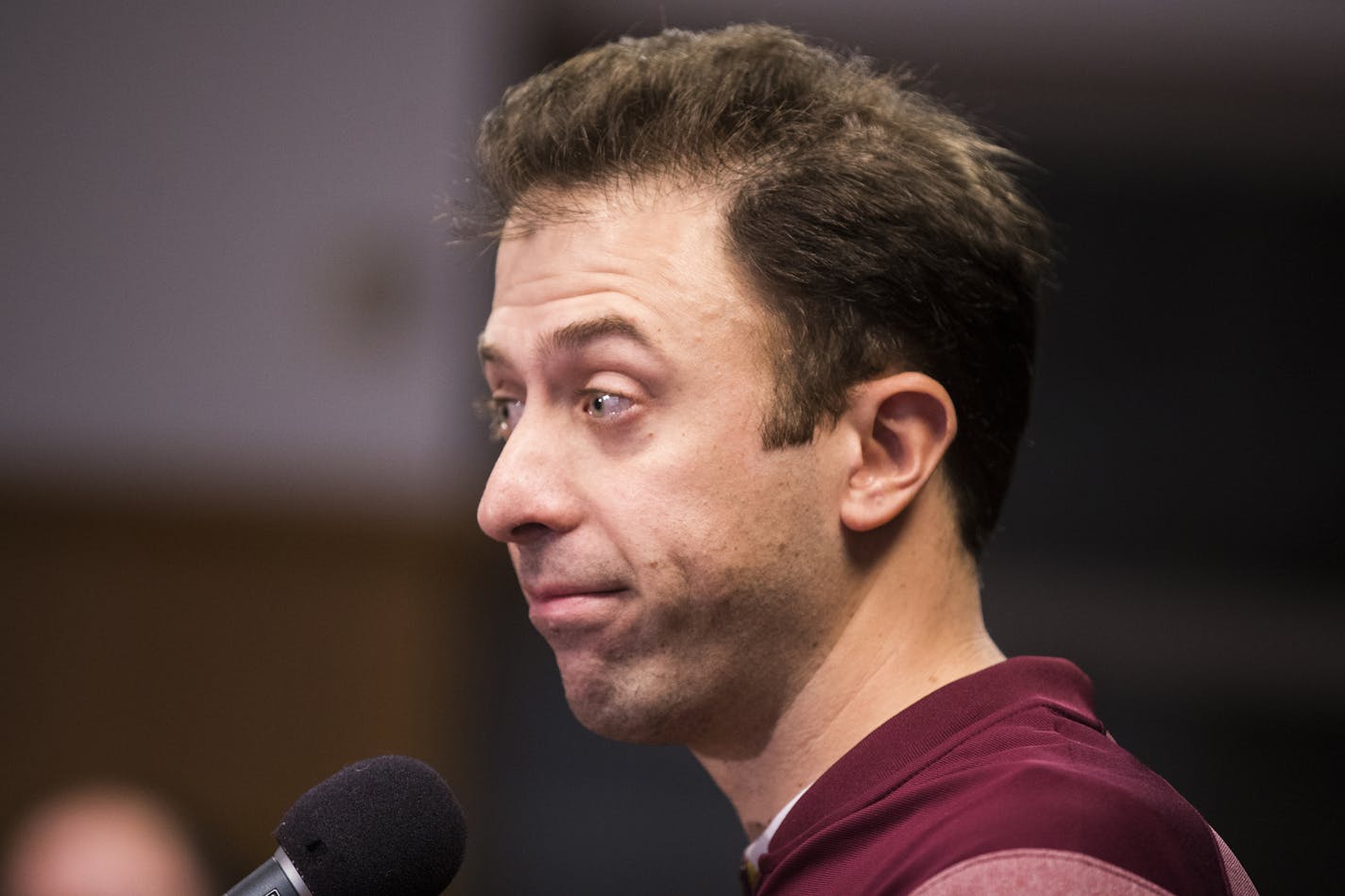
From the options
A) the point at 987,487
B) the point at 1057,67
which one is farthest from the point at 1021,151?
the point at 987,487

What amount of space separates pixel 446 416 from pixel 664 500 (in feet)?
9.47

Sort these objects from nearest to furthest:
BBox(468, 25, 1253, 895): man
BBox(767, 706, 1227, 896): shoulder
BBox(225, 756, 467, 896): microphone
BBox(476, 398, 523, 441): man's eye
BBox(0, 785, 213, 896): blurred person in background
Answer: BBox(767, 706, 1227, 896): shoulder < BBox(225, 756, 467, 896): microphone < BBox(468, 25, 1253, 895): man < BBox(476, 398, 523, 441): man's eye < BBox(0, 785, 213, 896): blurred person in background

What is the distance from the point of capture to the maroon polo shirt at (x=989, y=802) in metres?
1.12

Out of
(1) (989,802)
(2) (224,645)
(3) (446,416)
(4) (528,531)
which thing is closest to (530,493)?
(4) (528,531)

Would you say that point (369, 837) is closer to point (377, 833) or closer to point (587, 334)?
point (377, 833)

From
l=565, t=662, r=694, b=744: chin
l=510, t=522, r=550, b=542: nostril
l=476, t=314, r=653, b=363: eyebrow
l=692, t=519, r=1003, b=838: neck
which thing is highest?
l=476, t=314, r=653, b=363: eyebrow

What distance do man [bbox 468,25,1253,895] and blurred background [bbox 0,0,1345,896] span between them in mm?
2383

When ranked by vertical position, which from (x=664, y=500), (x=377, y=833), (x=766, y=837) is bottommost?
(x=766, y=837)

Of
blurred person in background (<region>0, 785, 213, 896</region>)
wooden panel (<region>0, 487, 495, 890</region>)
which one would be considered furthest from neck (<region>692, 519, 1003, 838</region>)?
wooden panel (<region>0, 487, 495, 890</region>)

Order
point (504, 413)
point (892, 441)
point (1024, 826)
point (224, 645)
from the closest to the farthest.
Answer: point (1024, 826) < point (892, 441) < point (504, 413) < point (224, 645)

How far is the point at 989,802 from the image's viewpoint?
1163 mm

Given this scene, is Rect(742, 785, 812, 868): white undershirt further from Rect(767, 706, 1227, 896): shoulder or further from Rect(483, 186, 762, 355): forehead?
Rect(483, 186, 762, 355): forehead

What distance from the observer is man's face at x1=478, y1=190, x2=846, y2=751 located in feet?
4.88

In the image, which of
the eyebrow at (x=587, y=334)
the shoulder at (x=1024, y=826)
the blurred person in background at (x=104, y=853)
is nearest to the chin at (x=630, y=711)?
the shoulder at (x=1024, y=826)
